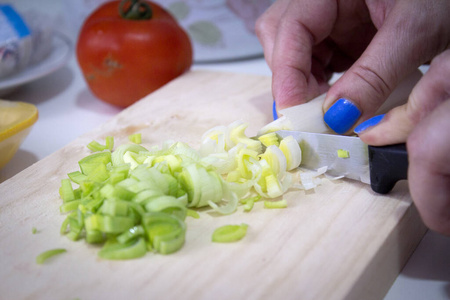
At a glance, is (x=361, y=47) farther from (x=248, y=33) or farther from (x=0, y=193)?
(x=0, y=193)

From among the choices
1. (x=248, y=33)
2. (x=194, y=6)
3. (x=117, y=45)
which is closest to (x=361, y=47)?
(x=248, y=33)

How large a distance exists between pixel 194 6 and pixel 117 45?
40cm

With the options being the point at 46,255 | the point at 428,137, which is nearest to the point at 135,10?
the point at 46,255

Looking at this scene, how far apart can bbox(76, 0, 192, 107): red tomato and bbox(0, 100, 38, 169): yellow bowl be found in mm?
435

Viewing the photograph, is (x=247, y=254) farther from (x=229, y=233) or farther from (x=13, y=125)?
(x=13, y=125)

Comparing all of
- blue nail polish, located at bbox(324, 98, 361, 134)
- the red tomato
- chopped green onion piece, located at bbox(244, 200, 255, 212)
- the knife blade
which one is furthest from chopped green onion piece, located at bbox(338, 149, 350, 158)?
the red tomato

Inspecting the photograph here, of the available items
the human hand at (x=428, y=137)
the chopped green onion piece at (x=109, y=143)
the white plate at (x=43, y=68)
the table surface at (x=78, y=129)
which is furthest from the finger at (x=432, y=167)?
the white plate at (x=43, y=68)

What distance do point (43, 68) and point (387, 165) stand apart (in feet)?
4.62

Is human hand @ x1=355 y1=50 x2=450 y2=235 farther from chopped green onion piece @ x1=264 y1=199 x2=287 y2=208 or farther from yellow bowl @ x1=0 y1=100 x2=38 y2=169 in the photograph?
yellow bowl @ x1=0 y1=100 x2=38 y2=169

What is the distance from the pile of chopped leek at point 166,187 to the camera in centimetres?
94

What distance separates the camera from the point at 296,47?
1.39 m

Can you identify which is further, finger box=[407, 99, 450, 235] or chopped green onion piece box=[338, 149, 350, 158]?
chopped green onion piece box=[338, 149, 350, 158]

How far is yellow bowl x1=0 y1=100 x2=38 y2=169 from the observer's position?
1269 mm

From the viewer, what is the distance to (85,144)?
1.36 m
